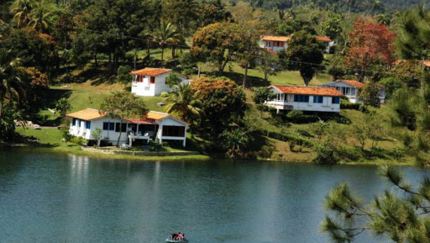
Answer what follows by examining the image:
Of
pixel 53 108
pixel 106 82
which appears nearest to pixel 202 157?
pixel 53 108

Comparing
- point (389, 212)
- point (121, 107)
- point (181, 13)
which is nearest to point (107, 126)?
point (121, 107)

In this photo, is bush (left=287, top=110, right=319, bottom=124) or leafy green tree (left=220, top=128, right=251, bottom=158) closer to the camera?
leafy green tree (left=220, top=128, right=251, bottom=158)

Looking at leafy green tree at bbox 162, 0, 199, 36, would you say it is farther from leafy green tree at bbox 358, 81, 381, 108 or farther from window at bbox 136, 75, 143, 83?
leafy green tree at bbox 358, 81, 381, 108

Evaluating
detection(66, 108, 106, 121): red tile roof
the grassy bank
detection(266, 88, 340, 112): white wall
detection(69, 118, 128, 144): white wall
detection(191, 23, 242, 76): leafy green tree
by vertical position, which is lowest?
Result: the grassy bank

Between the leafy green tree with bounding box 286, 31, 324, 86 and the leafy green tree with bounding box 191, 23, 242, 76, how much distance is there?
1056cm

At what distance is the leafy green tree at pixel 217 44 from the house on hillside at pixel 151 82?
770cm

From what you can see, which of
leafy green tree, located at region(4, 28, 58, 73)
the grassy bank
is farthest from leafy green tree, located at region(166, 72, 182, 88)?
leafy green tree, located at region(4, 28, 58, 73)

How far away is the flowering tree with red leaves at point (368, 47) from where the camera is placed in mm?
109562

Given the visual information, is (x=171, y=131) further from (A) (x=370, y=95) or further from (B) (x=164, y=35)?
(A) (x=370, y=95)

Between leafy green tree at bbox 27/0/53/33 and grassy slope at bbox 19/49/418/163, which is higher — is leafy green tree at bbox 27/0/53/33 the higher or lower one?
the higher one

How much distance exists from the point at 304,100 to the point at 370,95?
11.1 m

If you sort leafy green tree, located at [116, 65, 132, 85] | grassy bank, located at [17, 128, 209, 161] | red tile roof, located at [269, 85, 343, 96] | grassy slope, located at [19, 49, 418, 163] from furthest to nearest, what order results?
leafy green tree, located at [116, 65, 132, 85] < red tile roof, located at [269, 85, 343, 96] < grassy slope, located at [19, 49, 418, 163] < grassy bank, located at [17, 128, 209, 161]

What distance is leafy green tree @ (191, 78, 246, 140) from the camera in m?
79.1

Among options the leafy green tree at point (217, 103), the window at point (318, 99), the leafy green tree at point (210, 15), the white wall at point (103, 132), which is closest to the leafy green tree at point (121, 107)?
the white wall at point (103, 132)
